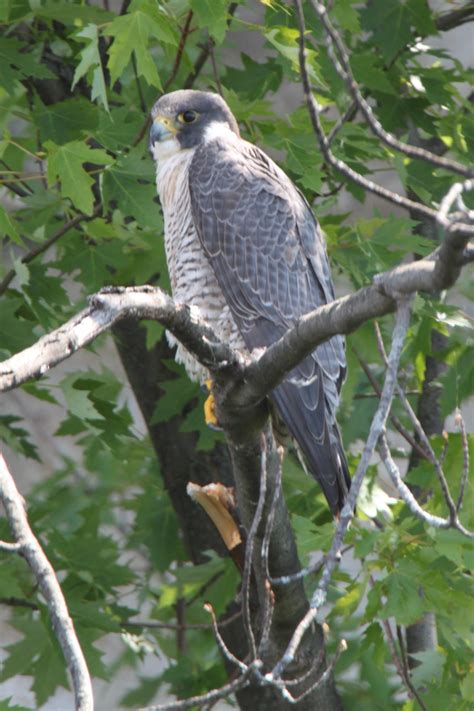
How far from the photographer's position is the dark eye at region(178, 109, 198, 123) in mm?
3863

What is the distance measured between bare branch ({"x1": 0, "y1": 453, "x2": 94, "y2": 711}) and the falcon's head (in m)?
2.45

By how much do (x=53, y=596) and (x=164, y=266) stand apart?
2540mm

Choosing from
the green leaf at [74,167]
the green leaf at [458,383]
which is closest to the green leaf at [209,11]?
the green leaf at [74,167]

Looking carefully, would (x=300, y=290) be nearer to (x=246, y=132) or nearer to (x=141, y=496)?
(x=246, y=132)

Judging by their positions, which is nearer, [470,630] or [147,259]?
[470,630]

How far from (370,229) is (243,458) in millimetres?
1105

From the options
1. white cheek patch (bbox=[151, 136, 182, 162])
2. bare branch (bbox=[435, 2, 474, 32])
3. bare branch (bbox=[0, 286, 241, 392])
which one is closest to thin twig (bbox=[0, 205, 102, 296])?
white cheek patch (bbox=[151, 136, 182, 162])

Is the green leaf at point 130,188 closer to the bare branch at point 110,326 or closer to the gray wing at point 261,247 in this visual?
the gray wing at point 261,247

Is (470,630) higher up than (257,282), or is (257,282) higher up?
(257,282)

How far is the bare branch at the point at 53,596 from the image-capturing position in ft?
4.58

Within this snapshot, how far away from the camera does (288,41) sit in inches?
134

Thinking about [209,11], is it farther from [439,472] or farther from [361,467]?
[361,467]

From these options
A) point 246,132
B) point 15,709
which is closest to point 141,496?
point 246,132

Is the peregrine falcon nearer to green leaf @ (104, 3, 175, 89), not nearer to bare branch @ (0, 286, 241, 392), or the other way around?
green leaf @ (104, 3, 175, 89)
